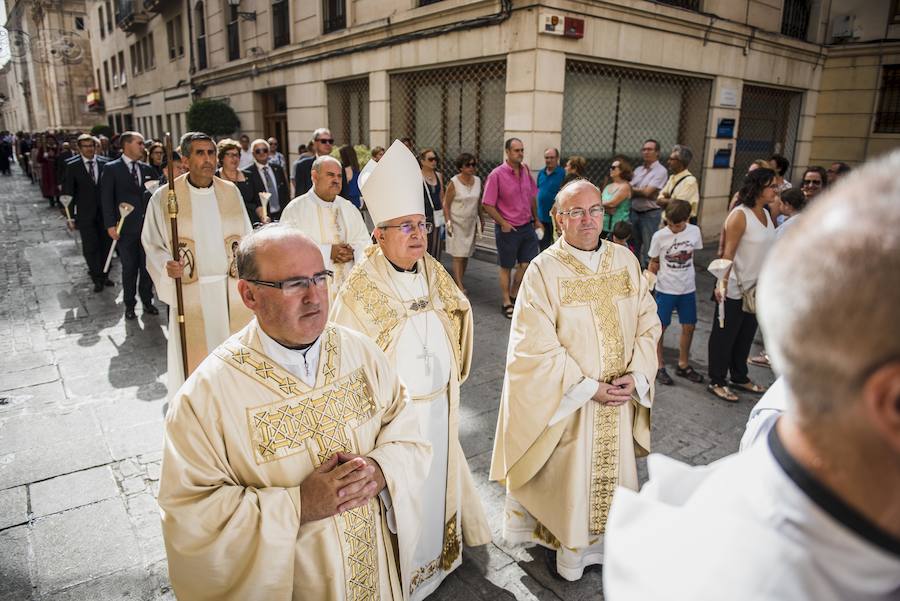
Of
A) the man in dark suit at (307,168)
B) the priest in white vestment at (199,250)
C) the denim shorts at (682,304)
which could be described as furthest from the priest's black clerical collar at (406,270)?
the man in dark suit at (307,168)

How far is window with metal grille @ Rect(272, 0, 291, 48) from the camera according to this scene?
1436cm

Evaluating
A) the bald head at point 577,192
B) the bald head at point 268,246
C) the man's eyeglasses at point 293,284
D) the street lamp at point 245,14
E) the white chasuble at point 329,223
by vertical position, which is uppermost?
the street lamp at point 245,14

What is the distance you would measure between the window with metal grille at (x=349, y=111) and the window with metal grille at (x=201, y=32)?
911 cm

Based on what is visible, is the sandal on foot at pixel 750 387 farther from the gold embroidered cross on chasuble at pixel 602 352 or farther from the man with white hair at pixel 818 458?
the man with white hair at pixel 818 458

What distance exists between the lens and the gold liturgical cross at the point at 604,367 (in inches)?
115

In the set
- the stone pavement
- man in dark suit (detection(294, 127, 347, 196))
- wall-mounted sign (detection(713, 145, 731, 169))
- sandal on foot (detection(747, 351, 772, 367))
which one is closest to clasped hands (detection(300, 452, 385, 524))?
the stone pavement

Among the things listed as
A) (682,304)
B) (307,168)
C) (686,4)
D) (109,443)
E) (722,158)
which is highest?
(686,4)

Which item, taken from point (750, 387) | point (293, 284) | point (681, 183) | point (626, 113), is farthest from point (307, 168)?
point (293, 284)

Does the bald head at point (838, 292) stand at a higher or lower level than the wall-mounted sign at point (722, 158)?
lower

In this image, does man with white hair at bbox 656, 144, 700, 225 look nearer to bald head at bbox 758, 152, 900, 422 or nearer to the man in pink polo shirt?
the man in pink polo shirt

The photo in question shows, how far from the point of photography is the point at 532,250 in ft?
24.8

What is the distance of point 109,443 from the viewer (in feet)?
13.3

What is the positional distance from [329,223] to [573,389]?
2.97 metres

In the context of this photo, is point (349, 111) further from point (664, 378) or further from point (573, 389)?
point (573, 389)
